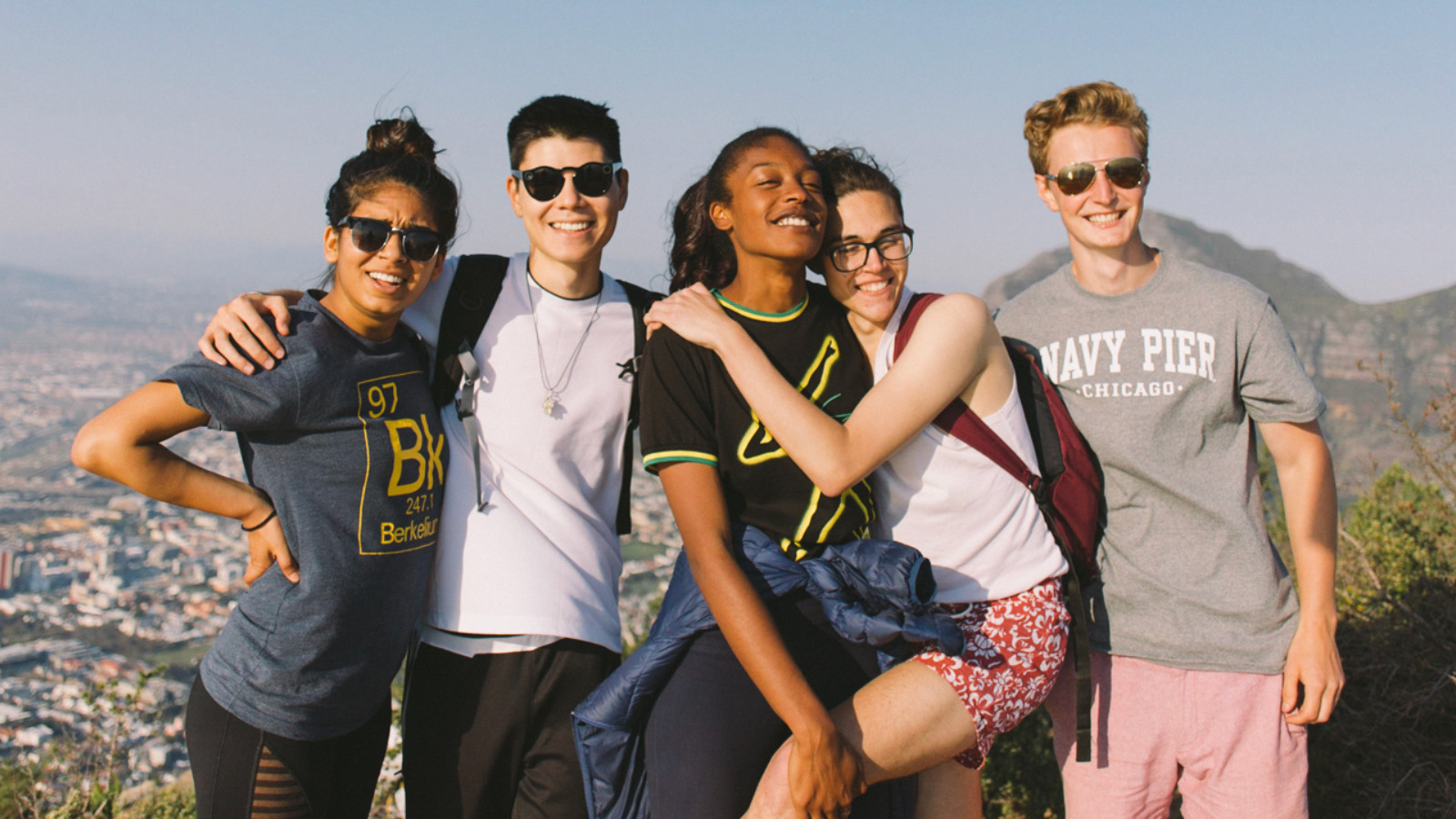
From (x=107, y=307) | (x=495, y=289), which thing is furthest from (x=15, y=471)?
(x=107, y=307)

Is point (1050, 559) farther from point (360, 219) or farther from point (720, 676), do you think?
point (360, 219)

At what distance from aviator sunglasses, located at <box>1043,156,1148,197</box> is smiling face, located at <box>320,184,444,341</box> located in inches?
87.6

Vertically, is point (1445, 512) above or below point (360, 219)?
below

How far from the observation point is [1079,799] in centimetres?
319

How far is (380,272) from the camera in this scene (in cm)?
286

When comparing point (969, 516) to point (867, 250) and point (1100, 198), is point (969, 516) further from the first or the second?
point (1100, 198)

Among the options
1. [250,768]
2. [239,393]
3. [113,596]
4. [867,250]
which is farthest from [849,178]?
[113,596]

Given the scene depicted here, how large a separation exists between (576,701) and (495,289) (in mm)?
1502

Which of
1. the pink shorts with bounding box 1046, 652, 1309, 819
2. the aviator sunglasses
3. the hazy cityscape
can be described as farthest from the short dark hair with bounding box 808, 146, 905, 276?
the hazy cityscape

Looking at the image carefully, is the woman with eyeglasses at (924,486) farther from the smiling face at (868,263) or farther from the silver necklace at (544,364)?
the silver necklace at (544,364)

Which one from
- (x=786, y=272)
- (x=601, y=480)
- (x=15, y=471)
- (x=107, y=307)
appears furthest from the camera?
(x=107, y=307)

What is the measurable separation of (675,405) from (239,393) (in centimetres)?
126

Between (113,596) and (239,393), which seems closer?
(239,393)

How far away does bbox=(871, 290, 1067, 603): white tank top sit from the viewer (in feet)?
8.84
